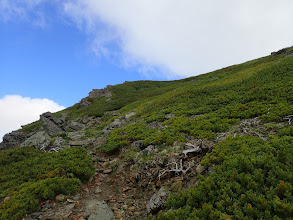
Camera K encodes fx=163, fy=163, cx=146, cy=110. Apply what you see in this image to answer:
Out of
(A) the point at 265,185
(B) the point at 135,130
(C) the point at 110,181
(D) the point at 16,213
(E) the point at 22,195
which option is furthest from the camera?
(B) the point at 135,130

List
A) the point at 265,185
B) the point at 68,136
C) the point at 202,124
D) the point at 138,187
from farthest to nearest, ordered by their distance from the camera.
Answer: the point at 68,136 → the point at 202,124 → the point at 138,187 → the point at 265,185

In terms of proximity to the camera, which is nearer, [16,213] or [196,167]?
[16,213]

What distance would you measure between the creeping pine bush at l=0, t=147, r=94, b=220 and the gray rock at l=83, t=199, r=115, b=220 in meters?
1.55

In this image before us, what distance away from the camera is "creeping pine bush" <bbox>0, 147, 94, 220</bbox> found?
26.6 ft

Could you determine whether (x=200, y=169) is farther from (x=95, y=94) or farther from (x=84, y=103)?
(x=95, y=94)

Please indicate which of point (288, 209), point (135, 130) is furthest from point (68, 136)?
point (288, 209)

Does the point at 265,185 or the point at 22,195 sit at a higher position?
the point at 22,195

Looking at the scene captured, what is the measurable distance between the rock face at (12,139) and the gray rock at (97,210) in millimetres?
29936

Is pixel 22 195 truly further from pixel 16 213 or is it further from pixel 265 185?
pixel 265 185

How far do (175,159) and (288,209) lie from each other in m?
6.25

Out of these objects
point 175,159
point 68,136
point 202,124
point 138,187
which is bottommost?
point 138,187

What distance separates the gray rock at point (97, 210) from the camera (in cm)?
758

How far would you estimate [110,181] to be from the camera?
11.3 metres

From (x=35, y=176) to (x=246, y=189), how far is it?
12.6 m
